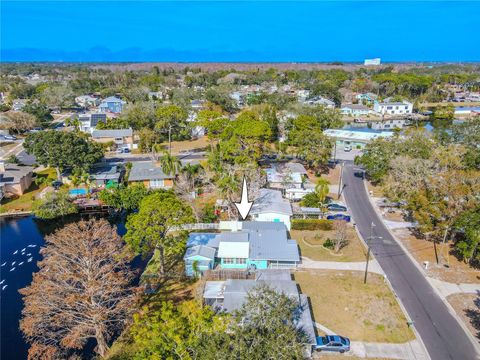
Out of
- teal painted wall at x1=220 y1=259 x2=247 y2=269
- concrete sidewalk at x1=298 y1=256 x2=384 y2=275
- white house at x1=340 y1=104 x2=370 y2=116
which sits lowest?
concrete sidewalk at x1=298 y1=256 x2=384 y2=275

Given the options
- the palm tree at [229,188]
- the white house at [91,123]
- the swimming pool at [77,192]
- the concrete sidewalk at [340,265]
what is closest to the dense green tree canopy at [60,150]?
the swimming pool at [77,192]

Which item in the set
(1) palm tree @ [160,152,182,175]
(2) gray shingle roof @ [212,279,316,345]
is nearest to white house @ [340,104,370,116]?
(1) palm tree @ [160,152,182,175]

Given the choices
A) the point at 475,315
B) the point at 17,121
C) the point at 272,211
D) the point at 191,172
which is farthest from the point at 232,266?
the point at 17,121

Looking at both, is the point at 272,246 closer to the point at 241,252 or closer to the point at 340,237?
the point at 241,252

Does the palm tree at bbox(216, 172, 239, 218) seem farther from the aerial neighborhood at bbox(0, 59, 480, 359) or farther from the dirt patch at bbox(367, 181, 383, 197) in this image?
the dirt patch at bbox(367, 181, 383, 197)

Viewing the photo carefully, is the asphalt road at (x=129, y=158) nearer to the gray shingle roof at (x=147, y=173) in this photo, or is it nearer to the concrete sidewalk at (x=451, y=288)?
the gray shingle roof at (x=147, y=173)

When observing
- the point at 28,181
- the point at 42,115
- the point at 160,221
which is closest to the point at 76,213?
the point at 28,181
